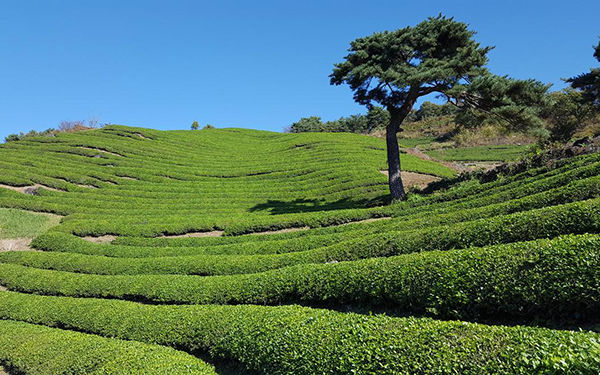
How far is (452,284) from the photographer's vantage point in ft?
25.0

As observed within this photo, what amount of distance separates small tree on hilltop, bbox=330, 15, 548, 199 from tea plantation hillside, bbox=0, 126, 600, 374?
166 inches

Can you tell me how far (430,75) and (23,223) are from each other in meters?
27.6

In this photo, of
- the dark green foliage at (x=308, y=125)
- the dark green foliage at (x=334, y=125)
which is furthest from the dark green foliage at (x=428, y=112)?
the dark green foliage at (x=308, y=125)

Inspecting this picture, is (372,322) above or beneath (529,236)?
beneath

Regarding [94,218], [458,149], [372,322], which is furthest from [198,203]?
[458,149]

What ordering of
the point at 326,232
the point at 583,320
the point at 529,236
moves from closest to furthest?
the point at 583,320 → the point at 529,236 → the point at 326,232

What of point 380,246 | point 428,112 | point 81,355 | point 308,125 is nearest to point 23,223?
point 81,355

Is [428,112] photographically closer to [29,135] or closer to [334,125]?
[334,125]

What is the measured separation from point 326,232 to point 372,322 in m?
11.0

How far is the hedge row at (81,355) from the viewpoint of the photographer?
8.80 metres

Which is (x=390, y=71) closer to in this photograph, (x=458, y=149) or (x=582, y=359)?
(x=582, y=359)

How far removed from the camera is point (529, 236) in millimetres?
8625

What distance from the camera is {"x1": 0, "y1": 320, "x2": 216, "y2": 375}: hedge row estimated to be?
8.80m

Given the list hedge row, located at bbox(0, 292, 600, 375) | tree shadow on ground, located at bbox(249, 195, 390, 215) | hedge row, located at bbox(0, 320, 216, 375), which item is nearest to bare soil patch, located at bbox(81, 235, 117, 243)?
hedge row, located at bbox(0, 320, 216, 375)
